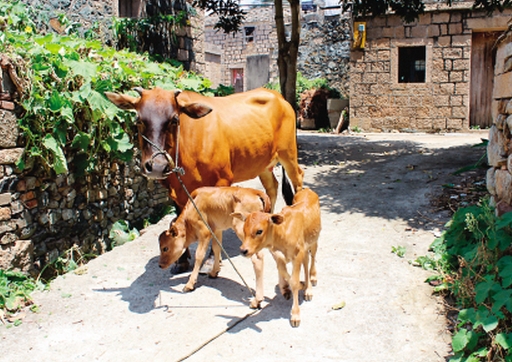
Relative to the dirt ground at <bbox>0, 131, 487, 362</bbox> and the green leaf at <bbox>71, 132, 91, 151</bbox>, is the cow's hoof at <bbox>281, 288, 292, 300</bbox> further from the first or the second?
the green leaf at <bbox>71, 132, 91, 151</bbox>

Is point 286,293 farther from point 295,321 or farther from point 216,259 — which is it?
point 216,259

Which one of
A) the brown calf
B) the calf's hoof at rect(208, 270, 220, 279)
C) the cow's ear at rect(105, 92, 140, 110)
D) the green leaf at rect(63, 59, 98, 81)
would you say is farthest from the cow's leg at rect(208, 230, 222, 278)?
the green leaf at rect(63, 59, 98, 81)

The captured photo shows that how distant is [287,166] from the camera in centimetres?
565

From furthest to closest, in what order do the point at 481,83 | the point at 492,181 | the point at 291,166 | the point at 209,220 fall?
1. the point at 481,83
2. the point at 291,166
3. the point at 492,181
4. the point at 209,220

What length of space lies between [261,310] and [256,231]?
876 mm

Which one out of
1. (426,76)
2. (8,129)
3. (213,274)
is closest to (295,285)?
(213,274)

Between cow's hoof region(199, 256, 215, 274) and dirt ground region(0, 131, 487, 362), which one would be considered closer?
dirt ground region(0, 131, 487, 362)

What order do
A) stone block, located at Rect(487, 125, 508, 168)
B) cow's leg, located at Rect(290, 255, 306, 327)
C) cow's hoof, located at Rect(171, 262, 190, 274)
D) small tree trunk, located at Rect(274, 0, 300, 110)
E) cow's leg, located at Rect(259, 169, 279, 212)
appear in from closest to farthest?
cow's leg, located at Rect(290, 255, 306, 327)
stone block, located at Rect(487, 125, 508, 168)
cow's hoof, located at Rect(171, 262, 190, 274)
cow's leg, located at Rect(259, 169, 279, 212)
small tree trunk, located at Rect(274, 0, 300, 110)

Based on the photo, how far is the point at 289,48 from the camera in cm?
1030

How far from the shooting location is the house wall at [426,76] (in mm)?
13594

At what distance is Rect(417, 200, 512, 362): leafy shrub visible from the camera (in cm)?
326

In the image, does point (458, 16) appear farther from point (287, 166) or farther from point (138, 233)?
point (138, 233)

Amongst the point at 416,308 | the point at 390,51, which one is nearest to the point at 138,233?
the point at 416,308

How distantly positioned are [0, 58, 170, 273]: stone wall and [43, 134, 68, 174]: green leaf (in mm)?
157
